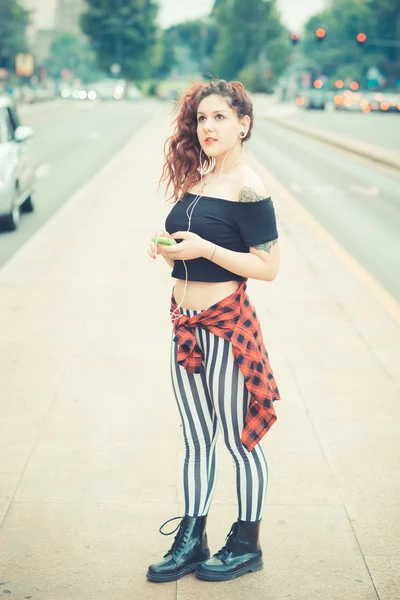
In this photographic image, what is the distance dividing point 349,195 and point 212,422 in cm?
1590

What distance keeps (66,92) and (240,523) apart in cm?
11109

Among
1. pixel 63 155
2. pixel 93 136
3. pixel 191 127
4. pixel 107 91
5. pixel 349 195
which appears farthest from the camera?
pixel 107 91

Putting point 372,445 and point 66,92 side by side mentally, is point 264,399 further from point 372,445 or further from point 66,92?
point 66,92

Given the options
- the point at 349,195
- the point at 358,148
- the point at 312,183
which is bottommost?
the point at 358,148

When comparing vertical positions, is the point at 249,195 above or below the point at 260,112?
above

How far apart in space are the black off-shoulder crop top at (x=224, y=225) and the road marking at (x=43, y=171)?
17.7m

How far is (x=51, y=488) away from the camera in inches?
169

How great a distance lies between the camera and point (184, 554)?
3506 mm

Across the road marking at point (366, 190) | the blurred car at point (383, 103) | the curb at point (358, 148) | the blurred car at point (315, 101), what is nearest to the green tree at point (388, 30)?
the blurred car at point (315, 101)

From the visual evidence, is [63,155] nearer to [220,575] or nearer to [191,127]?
[191,127]

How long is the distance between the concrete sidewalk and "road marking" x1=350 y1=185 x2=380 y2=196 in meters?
10.3

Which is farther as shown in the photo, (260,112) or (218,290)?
(260,112)

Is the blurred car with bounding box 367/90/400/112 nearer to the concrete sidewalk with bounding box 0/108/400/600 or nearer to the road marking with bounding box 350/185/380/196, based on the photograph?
the road marking with bounding box 350/185/380/196

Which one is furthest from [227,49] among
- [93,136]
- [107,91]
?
[93,136]
